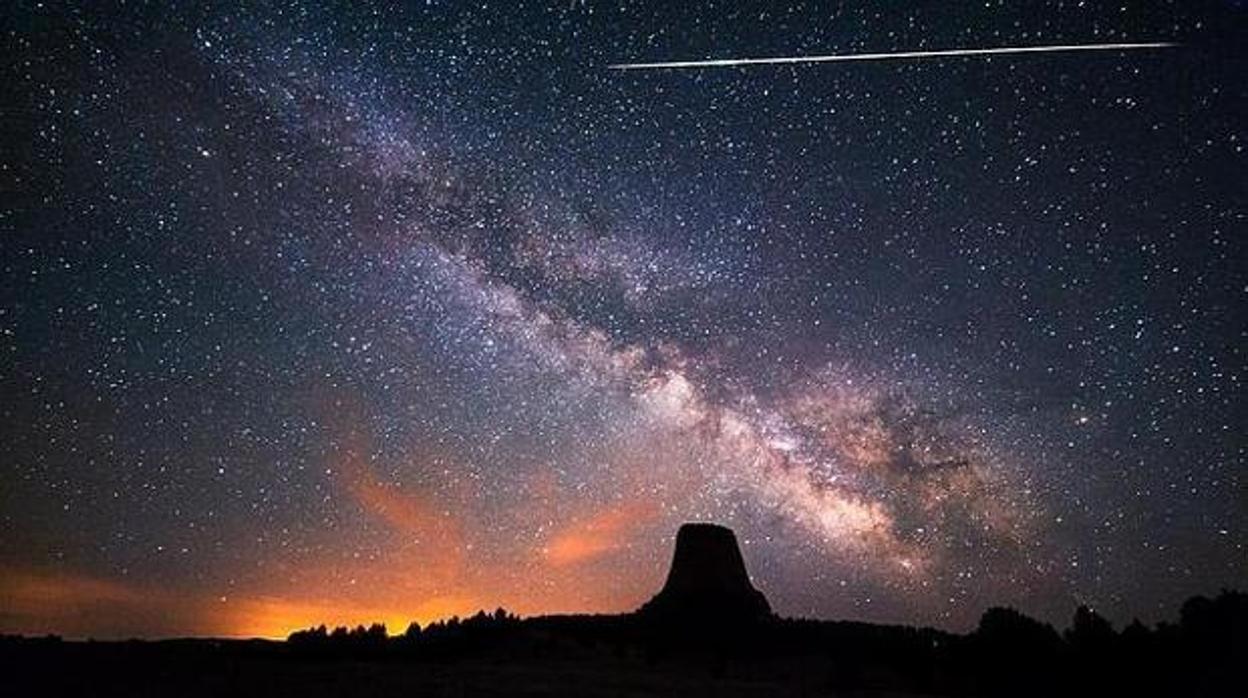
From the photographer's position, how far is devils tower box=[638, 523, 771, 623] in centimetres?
4309

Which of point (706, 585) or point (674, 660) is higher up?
point (706, 585)

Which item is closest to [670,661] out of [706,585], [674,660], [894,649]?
[674,660]

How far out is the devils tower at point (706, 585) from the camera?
141 feet

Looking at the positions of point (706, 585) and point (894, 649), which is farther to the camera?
point (706, 585)

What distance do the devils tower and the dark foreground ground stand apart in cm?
226

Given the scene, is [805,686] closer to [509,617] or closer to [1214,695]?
[1214,695]

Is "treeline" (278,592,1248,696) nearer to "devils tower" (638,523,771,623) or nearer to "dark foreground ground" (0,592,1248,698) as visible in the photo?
"dark foreground ground" (0,592,1248,698)

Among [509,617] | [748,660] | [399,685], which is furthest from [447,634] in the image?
[399,685]

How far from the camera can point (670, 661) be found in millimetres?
33844

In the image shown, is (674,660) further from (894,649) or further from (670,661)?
(894,649)

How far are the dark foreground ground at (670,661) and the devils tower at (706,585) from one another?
7.42 ft

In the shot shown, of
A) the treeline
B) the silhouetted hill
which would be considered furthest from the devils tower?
the treeline

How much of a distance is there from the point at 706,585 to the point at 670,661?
11.4 m

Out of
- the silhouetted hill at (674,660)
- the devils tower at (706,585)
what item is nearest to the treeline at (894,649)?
the silhouetted hill at (674,660)
